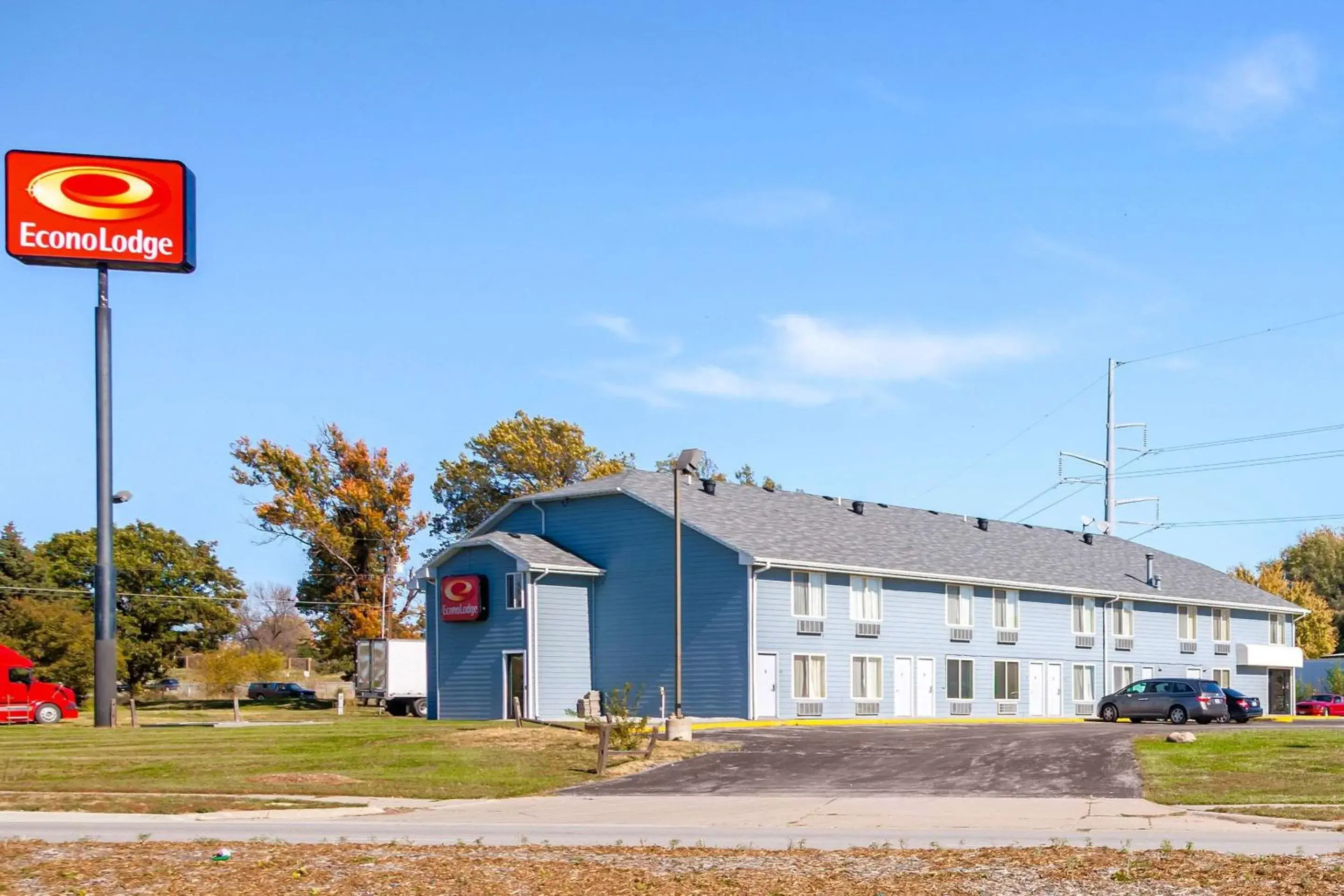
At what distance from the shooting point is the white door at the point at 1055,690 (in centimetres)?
6394

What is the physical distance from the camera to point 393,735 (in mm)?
37062

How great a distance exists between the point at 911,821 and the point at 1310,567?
352ft

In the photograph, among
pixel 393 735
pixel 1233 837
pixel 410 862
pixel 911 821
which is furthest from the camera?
pixel 393 735

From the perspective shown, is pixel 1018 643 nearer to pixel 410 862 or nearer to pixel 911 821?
pixel 911 821

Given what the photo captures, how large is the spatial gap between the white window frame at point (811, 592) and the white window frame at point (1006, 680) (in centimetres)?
1044

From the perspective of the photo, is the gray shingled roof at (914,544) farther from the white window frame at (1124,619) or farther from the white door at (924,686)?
the white door at (924,686)

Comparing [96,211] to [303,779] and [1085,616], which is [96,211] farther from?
[1085,616]

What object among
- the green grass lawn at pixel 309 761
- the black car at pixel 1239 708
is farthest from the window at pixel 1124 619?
the green grass lawn at pixel 309 761

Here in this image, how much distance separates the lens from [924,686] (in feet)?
191

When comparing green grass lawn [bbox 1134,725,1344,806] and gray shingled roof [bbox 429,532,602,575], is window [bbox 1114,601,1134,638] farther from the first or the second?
green grass lawn [bbox 1134,725,1344,806]

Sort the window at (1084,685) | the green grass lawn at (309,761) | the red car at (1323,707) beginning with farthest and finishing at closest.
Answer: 1. the red car at (1323,707)
2. the window at (1084,685)
3. the green grass lawn at (309,761)

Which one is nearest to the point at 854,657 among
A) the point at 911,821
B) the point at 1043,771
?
the point at 1043,771

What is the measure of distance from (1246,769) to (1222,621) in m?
48.2

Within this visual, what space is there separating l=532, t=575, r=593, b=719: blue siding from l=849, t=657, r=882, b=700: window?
9.08 meters
